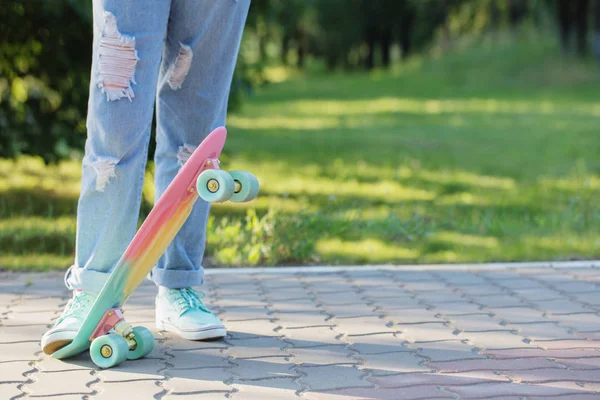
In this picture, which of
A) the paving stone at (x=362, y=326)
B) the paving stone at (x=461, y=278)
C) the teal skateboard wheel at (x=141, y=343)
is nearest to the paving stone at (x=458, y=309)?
the paving stone at (x=362, y=326)

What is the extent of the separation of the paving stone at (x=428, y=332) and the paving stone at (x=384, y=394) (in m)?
0.55

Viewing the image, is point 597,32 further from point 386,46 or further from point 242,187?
point 242,187

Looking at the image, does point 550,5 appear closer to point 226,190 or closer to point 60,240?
point 60,240

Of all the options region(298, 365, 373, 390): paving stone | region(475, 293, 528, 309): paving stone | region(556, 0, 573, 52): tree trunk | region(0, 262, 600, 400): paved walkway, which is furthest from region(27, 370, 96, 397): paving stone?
region(556, 0, 573, 52): tree trunk

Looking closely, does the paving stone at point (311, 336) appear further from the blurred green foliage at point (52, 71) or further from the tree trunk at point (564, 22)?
the tree trunk at point (564, 22)

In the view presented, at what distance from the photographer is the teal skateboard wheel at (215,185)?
278cm

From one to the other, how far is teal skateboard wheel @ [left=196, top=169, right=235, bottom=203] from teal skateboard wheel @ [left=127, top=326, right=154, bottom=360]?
0.55m

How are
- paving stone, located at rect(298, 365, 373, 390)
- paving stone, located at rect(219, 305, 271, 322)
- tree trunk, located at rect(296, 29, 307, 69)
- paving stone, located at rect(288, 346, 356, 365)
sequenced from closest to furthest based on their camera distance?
paving stone, located at rect(298, 365, 373, 390), paving stone, located at rect(288, 346, 356, 365), paving stone, located at rect(219, 305, 271, 322), tree trunk, located at rect(296, 29, 307, 69)

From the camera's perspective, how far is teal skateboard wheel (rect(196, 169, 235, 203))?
9.12 ft

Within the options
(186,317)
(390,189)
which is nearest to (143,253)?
(186,317)

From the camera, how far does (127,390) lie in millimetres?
2834

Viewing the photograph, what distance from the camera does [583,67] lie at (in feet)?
83.5

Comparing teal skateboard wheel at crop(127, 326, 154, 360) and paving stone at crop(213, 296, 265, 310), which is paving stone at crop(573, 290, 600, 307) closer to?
paving stone at crop(213, 296, 265, 310)

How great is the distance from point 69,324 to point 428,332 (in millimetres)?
1236
